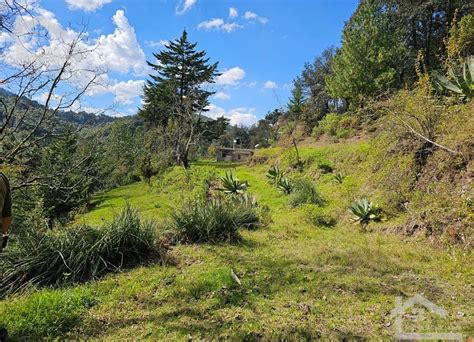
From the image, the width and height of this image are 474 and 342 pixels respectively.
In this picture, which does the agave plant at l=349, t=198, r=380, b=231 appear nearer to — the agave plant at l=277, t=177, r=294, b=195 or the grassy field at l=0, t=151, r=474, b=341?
the grassy field at l=0, t=151, r=474, b=341

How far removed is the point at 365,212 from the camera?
22.7ft

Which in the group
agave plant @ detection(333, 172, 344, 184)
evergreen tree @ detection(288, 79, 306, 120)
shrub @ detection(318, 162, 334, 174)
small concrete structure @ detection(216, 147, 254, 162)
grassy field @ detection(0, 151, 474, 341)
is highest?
evergreen tree @ detection(288, 79, 306, 120)

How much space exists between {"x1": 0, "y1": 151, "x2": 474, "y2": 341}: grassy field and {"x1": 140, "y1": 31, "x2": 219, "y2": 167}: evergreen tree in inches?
1025

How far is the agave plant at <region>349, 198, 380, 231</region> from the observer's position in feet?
22.5

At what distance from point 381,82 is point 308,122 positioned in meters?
9.26

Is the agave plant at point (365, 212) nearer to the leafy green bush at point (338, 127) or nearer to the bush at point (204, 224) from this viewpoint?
the bush at point (204, 224)

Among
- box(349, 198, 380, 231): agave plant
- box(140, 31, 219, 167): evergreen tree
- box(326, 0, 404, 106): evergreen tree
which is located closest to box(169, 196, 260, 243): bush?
box(349, 198, 380, 231): agave plant

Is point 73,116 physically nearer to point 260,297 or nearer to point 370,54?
point 260,297

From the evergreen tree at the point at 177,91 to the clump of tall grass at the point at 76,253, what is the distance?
25527 millimetres

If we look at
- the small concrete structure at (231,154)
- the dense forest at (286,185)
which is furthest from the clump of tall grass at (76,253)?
the small concrete structure at (231,154)

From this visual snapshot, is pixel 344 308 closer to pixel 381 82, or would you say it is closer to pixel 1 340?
pixel 1 340

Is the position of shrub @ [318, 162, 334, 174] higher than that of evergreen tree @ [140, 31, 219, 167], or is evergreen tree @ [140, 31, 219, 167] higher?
evergreen tree @ [140, 31, 219, 167]

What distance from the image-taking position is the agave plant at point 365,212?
687 cm

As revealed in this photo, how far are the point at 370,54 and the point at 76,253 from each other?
64.6ft
